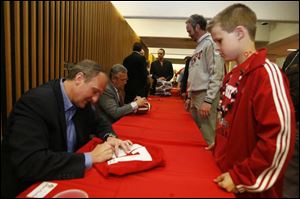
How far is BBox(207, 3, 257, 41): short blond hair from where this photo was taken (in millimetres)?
749

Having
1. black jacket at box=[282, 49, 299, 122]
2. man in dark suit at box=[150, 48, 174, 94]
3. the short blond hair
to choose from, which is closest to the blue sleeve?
the short blond hair

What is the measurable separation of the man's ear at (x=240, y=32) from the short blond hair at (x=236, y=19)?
1 centimetres

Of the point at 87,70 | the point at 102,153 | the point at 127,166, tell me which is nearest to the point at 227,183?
the point at 127,166

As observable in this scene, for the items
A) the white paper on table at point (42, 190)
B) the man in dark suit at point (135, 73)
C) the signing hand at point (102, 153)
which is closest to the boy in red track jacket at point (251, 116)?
the signing hand at point (102, 153)

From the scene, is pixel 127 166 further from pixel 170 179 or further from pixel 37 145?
pixel 37 145

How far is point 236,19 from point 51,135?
834mm

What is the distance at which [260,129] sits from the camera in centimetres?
82

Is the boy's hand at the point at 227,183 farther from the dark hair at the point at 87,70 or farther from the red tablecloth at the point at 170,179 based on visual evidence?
the dark hair at the point at 87,70

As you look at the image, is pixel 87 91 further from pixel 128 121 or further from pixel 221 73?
pixel 221 73

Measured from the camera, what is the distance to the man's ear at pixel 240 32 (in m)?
0.90

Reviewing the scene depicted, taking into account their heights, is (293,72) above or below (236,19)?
below

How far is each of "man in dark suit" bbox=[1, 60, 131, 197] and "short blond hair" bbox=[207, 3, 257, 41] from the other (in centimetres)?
61

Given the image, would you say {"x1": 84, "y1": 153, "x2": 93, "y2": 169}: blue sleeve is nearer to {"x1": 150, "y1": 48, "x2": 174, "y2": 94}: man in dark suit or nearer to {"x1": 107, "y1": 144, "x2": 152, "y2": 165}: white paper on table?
{"x1": 107, "y1": 144, "x2": 152, "y2": 165}: white paper on table

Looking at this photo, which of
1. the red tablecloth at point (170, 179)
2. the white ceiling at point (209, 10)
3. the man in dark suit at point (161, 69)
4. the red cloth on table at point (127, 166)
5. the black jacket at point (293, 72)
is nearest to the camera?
the white ceiling at point (209, 10)
